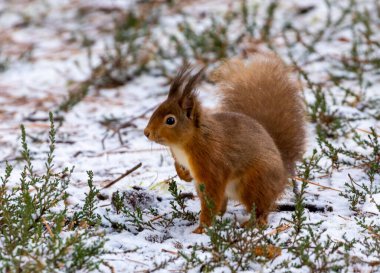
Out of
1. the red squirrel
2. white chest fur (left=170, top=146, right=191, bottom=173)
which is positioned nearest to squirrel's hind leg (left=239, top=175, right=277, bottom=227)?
the red squirrel

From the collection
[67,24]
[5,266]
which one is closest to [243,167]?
[5,266]

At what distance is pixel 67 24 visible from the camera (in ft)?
19.7

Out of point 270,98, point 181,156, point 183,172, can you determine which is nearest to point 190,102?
point 181,156

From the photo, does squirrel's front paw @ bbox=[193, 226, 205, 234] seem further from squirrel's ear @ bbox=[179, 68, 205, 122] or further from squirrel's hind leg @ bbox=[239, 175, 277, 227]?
squirrel's ear @ bbox=[179, 68, 205, 122]

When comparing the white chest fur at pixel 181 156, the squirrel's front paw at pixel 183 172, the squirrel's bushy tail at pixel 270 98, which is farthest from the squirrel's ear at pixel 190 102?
the squirrel's bushy tail at pixel 270 98

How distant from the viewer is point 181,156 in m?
2.57

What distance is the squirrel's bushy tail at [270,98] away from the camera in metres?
2.96

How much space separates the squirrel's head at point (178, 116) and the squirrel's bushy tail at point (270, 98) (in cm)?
51

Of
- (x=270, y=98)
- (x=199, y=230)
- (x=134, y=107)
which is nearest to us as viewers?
(x=199, y=230)

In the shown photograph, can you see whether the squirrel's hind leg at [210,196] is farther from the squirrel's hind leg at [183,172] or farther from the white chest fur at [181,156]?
the squirrel's hind leg at [183,172]

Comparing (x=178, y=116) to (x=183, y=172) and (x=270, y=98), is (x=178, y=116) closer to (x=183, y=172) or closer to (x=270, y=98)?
(x=183, y=172)

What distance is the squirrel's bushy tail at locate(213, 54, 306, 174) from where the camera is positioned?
296 cm

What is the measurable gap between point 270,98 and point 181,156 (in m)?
0.64

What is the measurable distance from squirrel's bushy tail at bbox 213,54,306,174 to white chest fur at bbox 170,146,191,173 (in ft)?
1.73
